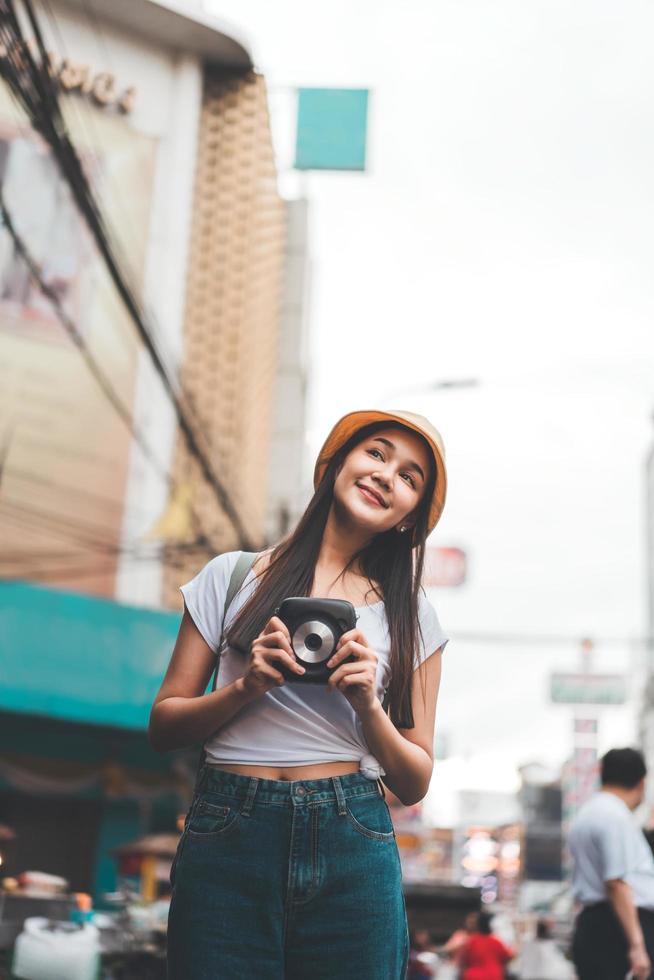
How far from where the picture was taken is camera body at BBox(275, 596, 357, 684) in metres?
2.02

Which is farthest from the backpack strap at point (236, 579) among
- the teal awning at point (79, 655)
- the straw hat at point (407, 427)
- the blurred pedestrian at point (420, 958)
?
the blurred pedestrian at point (420, 958)

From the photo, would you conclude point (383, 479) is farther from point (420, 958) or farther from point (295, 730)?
point (420, 958)

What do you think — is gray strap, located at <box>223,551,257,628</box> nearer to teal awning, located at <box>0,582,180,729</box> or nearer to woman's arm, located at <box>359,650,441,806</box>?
woman's arm, located at <box>359,650,441,806</box>

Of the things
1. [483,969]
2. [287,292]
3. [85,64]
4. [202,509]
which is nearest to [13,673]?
[483,969]

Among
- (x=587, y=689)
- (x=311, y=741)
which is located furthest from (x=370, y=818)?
(x=587, y=689)

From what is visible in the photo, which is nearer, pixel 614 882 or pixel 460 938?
pixel 614 882

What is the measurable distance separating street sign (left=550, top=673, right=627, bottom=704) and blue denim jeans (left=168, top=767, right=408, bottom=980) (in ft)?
56.5

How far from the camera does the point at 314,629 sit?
6.65 feet

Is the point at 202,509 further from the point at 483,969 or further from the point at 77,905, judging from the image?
the point at 77,905

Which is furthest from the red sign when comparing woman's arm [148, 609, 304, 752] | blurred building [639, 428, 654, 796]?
blurred building [639, 428, 654, 796]

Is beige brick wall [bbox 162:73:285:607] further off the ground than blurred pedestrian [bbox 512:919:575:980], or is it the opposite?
beige brick wall [bbox 162:73:285:607]

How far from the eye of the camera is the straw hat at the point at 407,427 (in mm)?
2428

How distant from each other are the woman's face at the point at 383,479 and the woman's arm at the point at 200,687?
0.39 metres

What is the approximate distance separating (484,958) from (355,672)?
1231cm
